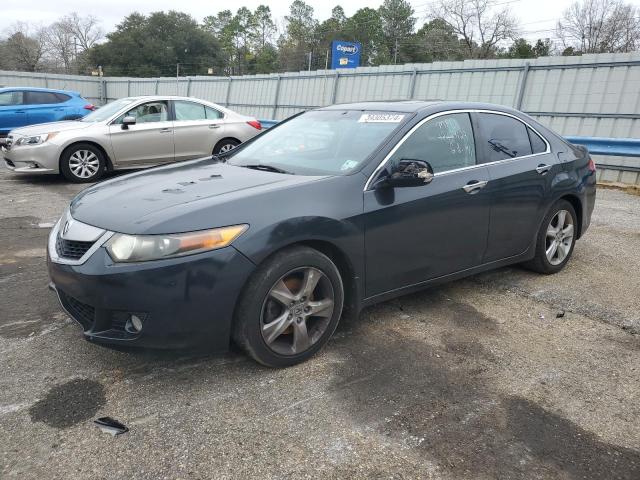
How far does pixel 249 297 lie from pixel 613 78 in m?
10.4

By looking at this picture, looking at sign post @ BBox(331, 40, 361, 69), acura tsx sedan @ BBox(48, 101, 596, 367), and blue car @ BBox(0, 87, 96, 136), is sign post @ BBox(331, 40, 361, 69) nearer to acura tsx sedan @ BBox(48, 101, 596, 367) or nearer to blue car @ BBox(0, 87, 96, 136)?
blue car @ BBox(0, 87, 96, 136)

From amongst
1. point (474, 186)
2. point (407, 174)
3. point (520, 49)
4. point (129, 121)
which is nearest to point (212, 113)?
point (129, 121)

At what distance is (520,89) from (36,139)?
9.78 meters

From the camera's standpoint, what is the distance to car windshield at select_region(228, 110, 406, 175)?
138 inches

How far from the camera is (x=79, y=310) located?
2.89 m

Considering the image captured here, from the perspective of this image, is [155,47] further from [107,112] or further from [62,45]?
[107,112]

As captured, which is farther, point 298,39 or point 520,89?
point 298,39

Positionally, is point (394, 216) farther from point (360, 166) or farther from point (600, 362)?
point (600, 362)

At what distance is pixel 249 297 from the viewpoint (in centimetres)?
278

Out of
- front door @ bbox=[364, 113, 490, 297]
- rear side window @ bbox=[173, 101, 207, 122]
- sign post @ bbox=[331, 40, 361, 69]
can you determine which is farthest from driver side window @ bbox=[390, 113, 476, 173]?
sign post @ bbox=[331, 40, 361, 69]

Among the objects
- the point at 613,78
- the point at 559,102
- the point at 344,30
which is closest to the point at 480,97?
the point at 559,102

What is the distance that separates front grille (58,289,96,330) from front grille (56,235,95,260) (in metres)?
0.22

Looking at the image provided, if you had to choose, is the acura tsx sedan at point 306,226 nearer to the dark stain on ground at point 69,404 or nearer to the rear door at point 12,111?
the dark stain on ground at point 69,404

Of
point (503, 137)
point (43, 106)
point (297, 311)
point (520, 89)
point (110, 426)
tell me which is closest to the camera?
point (110, 426)
